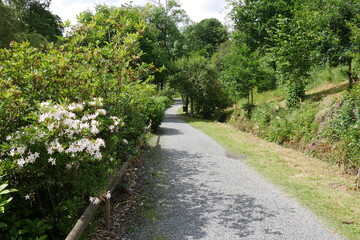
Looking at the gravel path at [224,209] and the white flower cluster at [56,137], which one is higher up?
the white flower cluster at [56,137]

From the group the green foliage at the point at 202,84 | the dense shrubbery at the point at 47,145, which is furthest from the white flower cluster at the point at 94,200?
the green foliage at the point at 202,84

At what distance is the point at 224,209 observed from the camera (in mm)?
4867

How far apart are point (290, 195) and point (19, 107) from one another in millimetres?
5380

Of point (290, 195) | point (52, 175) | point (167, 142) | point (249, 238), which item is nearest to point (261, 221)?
point (249, 238)

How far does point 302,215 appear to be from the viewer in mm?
4598

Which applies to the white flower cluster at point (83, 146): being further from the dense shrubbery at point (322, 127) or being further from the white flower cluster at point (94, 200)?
the dense shrubbery at point (322, 127)

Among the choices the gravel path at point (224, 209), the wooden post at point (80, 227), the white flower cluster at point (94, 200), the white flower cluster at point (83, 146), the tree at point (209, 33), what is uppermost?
the tree at point (209, 33)

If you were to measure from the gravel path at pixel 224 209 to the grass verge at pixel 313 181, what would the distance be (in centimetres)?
33

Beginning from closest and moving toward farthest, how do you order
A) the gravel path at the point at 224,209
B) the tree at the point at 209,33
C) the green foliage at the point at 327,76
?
the gravel path at the point at 224,209 < the green foliage at the point at 327,76 < the tree at the point at 209,33

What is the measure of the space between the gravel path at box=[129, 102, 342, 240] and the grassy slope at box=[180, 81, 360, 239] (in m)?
0.33

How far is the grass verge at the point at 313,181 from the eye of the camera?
4.55 metres

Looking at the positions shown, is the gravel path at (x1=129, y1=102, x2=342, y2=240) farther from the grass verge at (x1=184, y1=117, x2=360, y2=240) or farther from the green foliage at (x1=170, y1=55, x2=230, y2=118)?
the green foliage at (x1=170, y1=55, x2=230, y2=118)

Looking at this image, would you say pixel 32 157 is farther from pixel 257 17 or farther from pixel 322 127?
pixel 257 17

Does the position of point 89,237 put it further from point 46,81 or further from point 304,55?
point 304,55
